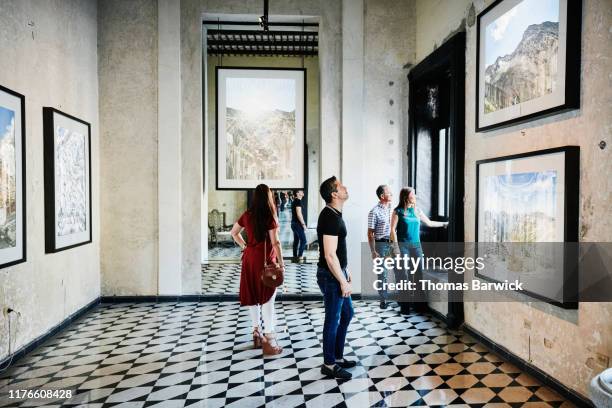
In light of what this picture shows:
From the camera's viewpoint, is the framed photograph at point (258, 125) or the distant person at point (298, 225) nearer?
the framed photograph at point (258, 125)

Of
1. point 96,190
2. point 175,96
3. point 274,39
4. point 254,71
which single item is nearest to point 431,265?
point 254,71

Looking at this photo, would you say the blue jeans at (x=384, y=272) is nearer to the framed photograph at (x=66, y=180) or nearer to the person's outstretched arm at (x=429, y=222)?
the person's outstretched arm at (x=429, y=222)

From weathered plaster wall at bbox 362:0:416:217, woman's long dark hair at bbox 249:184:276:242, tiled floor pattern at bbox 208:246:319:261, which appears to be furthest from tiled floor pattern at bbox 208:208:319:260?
woman's long dark hair at bbox 249:184:276:242

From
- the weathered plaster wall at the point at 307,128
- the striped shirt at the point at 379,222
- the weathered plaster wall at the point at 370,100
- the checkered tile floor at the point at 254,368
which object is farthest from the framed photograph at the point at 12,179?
the weathered plaster wall at the point at 307,128

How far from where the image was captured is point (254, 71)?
768 cm

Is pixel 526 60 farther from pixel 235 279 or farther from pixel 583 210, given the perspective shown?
pixel 235 279

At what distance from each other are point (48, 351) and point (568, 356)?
5.10 meters

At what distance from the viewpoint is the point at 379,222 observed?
6457mm

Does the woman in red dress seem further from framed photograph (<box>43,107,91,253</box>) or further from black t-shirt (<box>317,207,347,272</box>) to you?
framed photograph (<box>43,107,91,253</box>)

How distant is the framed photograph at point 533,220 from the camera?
3.65 meters

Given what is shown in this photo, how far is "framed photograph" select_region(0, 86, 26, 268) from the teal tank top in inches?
173

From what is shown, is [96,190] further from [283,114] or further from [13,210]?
[283,114]

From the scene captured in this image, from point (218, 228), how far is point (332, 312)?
1144 centimetres

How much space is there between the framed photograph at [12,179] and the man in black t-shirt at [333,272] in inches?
118
